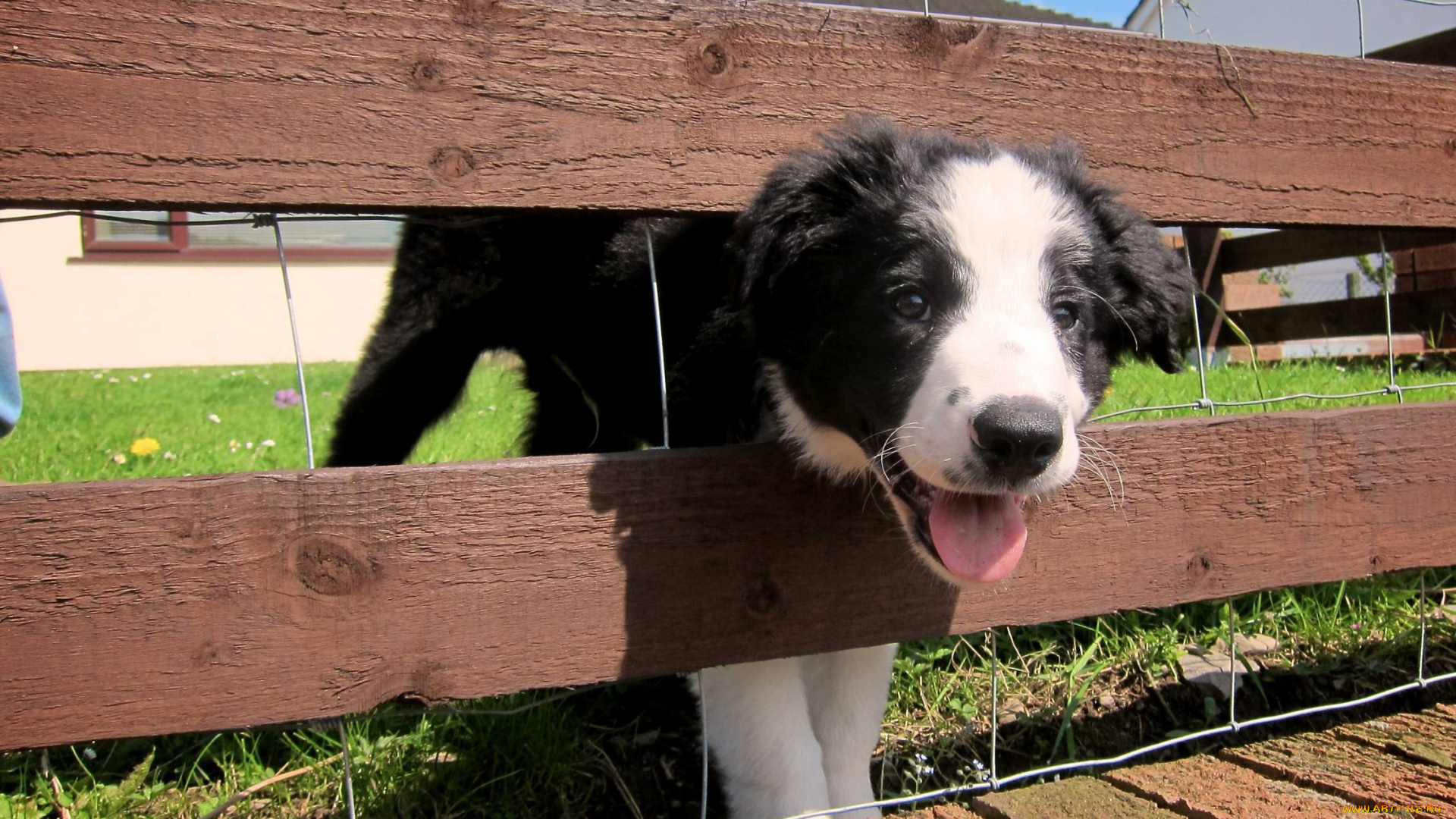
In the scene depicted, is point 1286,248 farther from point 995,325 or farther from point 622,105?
point 622,105

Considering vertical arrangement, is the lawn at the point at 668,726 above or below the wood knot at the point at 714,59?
below

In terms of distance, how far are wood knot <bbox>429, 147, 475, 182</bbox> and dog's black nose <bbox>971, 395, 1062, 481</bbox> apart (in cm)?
81

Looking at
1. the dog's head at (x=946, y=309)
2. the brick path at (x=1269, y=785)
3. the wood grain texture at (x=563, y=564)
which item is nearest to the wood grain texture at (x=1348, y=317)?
the brick path at (x=1269, y=785)

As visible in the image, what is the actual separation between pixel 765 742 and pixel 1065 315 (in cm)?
96

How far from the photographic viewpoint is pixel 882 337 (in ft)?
5.60

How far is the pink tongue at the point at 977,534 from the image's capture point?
1.60 metres

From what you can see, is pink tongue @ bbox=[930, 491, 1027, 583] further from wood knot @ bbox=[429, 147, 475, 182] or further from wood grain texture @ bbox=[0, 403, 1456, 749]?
wood knot @ bbox=[429, 147, 475, 182]

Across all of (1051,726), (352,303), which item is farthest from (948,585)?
(352,303)

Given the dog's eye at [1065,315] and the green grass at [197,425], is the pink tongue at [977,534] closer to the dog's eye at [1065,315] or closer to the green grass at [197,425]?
the dog's eye at [1065,315]

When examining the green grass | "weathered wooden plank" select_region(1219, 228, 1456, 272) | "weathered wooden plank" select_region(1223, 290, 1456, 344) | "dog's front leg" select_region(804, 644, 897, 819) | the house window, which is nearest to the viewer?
"dog's front leg" select_region(804, 644, 897, 819)

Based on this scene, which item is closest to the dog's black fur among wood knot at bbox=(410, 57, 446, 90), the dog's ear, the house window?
the dog's ear

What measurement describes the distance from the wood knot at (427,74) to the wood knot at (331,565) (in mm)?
651

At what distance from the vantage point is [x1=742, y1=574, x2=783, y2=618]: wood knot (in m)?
1.68

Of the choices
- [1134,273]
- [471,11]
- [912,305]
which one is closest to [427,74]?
[471,11]
